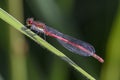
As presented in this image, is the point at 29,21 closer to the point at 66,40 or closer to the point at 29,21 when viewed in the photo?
the point at 29,21

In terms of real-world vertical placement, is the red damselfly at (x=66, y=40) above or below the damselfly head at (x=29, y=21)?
below

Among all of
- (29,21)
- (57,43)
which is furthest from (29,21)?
(57,43)

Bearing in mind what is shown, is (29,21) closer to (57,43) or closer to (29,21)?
(29,21)

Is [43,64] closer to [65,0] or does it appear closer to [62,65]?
[62,65]

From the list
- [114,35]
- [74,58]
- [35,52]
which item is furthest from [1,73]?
[114,35]

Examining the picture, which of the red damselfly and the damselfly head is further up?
the damselfly head
